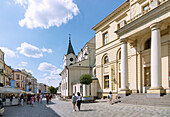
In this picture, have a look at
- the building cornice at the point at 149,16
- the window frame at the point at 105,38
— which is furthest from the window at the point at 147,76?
the window frame at the point at 105,38

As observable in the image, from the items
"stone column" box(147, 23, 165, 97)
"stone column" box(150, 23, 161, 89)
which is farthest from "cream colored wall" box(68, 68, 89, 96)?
"stone column" box(150, 23, 161, 89)

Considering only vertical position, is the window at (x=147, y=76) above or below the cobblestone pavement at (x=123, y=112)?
above

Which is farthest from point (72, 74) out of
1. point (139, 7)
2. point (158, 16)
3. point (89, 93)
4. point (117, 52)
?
point (158, 16)

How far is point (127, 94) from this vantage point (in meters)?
16.8

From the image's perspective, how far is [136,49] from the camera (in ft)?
58.5

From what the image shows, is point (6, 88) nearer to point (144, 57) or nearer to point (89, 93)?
point (89, 93)

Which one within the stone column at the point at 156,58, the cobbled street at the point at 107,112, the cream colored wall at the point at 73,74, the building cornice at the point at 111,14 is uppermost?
the building cornice at the point at 111,14

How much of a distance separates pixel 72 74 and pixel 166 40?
2440cm

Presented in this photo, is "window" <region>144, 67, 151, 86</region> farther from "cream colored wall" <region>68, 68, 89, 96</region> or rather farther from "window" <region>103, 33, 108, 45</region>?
"cream colored wall" <region>68, 68, 89, 96</region>

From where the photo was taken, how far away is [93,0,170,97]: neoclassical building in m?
13.2

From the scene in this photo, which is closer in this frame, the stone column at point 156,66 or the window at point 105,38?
the stone column at point 156,66

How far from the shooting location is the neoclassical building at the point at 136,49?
43.2 feet

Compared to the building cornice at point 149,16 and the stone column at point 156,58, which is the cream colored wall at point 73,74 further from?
the stone column at point 156,58

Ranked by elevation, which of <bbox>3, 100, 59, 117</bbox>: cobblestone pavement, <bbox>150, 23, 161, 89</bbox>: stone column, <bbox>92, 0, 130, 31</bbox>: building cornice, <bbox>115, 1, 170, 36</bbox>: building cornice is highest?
<bbox>92, 0, 130, 31</bbox>: building cornice
